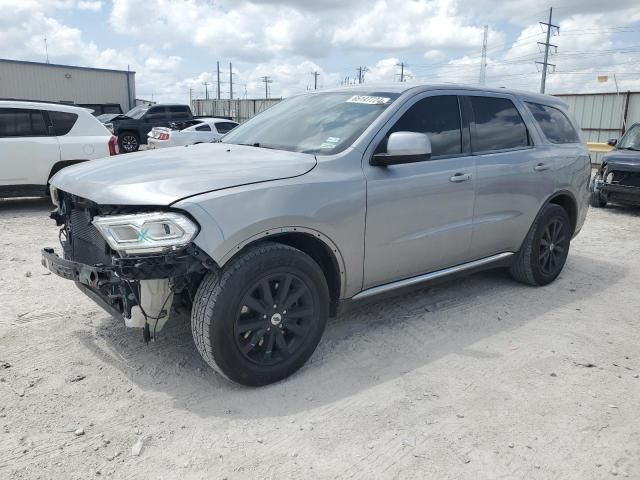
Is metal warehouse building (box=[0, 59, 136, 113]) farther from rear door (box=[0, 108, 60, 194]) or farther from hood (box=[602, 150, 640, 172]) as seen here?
hood (box=[602, 150, 640, 172])

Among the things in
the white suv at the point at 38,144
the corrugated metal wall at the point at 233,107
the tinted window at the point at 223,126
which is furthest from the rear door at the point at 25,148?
the corrugated metal wall at the point at 233,107

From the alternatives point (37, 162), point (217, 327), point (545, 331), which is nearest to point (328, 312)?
point (217, 327)

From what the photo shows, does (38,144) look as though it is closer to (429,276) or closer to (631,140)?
(429,276)

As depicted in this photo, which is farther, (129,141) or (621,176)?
(129,141)

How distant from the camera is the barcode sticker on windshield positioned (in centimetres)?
384

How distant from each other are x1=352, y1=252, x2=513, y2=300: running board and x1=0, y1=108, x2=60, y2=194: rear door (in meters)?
6.67

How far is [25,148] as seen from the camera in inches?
322

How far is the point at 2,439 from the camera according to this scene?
2654mm

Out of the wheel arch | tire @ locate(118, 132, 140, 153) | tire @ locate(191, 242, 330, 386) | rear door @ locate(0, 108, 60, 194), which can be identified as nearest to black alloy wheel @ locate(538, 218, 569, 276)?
the wheel arch

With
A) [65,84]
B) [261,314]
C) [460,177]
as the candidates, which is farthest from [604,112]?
[65,84]

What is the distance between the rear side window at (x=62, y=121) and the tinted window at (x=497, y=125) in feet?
22.4

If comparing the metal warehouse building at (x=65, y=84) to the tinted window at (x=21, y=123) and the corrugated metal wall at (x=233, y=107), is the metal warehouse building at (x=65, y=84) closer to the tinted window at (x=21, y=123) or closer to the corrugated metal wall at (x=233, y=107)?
the corrugated metal wall at (x=233, y=107)

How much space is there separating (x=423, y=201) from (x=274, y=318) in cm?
142

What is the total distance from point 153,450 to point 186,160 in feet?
5.68
